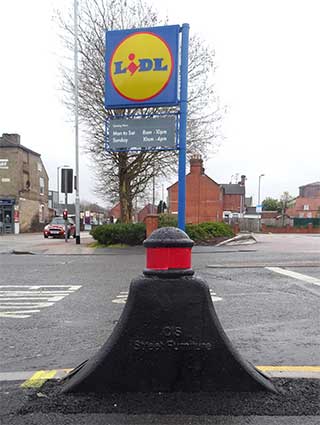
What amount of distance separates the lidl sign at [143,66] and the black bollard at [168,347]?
16.5 feet

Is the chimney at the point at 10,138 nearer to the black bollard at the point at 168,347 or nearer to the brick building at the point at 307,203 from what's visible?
the black bollard at the point at 168,347

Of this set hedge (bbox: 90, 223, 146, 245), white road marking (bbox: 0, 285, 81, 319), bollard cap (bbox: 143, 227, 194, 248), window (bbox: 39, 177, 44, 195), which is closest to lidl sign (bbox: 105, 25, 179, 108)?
white road marking (bbox: 0, 285, 81, 319)

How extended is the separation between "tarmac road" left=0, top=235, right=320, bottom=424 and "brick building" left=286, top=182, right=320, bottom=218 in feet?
305

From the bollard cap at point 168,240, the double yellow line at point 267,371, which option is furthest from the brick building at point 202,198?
the bollard cap at point 168,240

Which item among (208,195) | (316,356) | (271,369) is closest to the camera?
(271,369)

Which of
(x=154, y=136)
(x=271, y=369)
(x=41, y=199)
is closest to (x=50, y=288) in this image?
(x=154, y=136)

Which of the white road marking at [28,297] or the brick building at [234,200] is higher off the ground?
the brick building at [234,200]

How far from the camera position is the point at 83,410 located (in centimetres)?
261

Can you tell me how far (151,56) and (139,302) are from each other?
542 cm

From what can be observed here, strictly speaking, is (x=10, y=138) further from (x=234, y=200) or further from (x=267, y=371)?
(x=234, y=200)

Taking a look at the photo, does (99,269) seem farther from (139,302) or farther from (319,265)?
(139,302)

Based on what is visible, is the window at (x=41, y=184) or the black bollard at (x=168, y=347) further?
the window at (x=41, y=184)

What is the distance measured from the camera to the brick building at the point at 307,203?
324 ft

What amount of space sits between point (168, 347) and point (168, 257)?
66 centimetres
